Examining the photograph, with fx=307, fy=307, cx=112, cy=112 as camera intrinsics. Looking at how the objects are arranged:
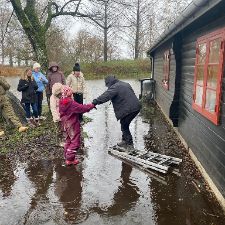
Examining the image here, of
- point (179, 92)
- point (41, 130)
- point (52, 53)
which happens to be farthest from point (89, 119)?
point (52, 53)

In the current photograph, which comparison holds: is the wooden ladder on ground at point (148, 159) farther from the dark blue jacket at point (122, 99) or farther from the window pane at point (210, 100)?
the window pane at point (210, 100)

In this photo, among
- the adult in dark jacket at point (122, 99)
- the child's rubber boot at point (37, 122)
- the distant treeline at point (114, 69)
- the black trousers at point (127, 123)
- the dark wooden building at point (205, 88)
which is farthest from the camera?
the distant treeline at point (114, 69)

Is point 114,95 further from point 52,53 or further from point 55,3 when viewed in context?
point 52,53


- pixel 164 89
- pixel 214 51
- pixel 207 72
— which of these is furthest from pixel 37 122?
pixel 214 51

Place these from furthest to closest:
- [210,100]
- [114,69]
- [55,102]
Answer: [114,69]
[55,102]
[210,100]

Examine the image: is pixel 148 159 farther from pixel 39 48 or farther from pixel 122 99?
pixel 39 48

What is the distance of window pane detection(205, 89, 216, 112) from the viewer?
482 centimetres

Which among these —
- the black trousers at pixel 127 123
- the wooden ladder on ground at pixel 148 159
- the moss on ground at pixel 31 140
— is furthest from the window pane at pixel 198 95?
the moss on ground at pixel 31 140

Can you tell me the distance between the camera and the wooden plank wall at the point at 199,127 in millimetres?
4461

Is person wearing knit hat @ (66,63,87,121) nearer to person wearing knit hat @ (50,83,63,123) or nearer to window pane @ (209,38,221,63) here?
person wearing knit hat @ (50,83,63,123)

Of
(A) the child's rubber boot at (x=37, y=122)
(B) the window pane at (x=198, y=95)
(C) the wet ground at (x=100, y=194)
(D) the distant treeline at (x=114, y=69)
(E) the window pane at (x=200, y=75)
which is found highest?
(E) the window pane at (x=200, y=75)

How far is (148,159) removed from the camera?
18.9 ft

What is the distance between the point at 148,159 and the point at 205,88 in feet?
5.45

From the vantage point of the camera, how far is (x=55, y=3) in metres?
12.6
